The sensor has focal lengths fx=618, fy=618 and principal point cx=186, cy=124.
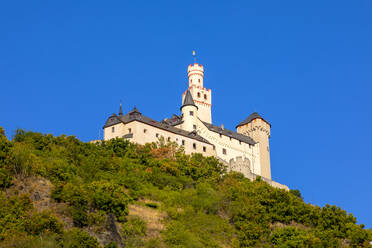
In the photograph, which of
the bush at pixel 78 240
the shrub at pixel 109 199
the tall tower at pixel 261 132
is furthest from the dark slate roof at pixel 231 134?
the bush at pixel 78 240

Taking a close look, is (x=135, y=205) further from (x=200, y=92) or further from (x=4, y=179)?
(x=200, y=92)

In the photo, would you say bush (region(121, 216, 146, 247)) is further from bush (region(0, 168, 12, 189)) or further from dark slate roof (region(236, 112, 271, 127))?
dark slate roof (region(236, 112, 271, 127))

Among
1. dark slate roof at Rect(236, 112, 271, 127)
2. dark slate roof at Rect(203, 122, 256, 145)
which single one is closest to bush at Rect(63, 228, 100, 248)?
dark slate roof at Rect(203, 122, 256, 145)

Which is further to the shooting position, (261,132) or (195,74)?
(195,74)

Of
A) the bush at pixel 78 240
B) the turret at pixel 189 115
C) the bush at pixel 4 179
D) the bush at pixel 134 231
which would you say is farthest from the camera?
the turret at pixel 189 115

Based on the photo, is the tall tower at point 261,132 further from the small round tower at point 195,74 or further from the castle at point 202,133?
the small round tower at point 195,74

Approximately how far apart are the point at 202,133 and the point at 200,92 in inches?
553

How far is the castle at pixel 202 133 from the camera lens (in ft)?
238

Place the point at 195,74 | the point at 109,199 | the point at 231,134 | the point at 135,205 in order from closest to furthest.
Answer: the point at 109,199 < the point at 135,205 < the point at 231,134 < the point at 195,74

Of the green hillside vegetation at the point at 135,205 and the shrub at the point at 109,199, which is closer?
the green hillside vegetation at the point at 135,205

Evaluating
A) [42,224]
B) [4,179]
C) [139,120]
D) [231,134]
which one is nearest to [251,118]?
[231,134]

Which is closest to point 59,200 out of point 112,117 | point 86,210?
point 86,210

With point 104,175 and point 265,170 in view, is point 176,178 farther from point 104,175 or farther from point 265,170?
point 265,170

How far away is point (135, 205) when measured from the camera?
5194 centimetres
